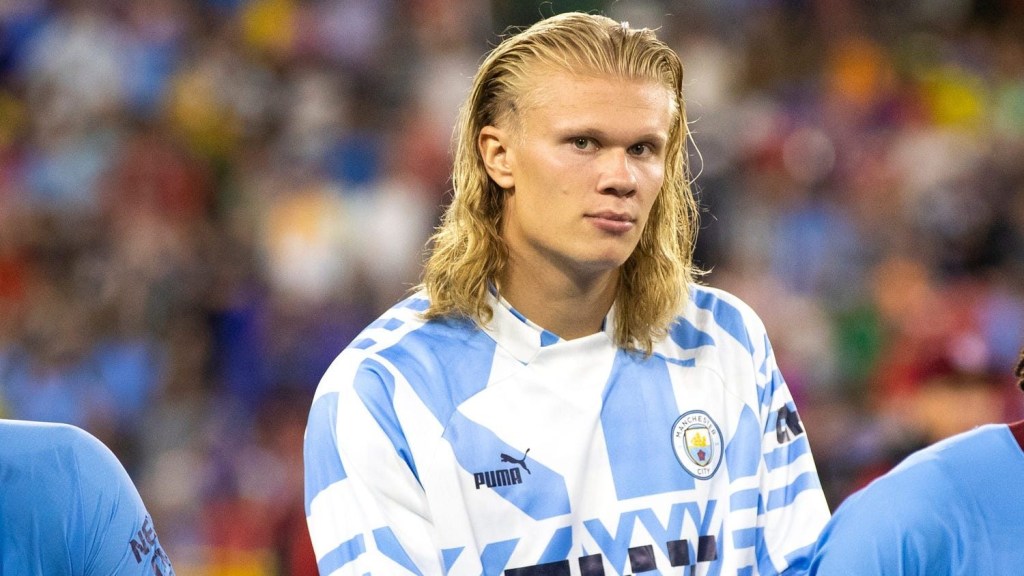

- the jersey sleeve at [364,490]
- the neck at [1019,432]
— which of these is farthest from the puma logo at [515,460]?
the neck at [1019,432]

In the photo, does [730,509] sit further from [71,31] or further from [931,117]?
[71,31]

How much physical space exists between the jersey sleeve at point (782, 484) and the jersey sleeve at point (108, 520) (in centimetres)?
134

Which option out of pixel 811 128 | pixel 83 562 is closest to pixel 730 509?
pixel 83 562

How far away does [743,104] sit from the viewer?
977 centimetres

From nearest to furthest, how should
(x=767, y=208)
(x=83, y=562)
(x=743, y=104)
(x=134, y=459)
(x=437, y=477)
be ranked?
(x=83, y=562), (x=437, y=477), (x=134, y=459), (x=767, y=208), (x=743, y=104)

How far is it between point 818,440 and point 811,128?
2871 millimetres

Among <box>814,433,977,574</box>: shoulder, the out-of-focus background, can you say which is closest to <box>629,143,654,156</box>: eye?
<box>814,433,977,574</box>: shoulder

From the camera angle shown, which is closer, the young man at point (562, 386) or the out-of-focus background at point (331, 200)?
the young man at point (562, 386)

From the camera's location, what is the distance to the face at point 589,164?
3193 mm

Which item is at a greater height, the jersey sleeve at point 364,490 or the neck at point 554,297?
the neck at point 554,297

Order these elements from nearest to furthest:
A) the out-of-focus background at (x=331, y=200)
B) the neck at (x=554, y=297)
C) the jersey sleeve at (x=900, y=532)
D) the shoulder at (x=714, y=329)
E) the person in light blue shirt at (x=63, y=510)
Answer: the jersey sleeve at (x=900, y=532) → the person in light blue shirt at (x=63, y=510) → the neck at (x=554, y=297) → the shoulder at (x=714, y=329) → the out-of-focus background at (x=331, y=200)

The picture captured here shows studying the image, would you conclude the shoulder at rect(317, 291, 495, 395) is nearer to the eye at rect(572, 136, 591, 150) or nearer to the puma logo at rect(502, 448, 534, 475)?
the puma logo at rect(502, 448, 534, 475)

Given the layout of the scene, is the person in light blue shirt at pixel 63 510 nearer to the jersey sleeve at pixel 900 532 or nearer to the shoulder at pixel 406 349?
the shoulder at pixel 406 349

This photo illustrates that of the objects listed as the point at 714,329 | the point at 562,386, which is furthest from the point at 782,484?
the point at 562,386
